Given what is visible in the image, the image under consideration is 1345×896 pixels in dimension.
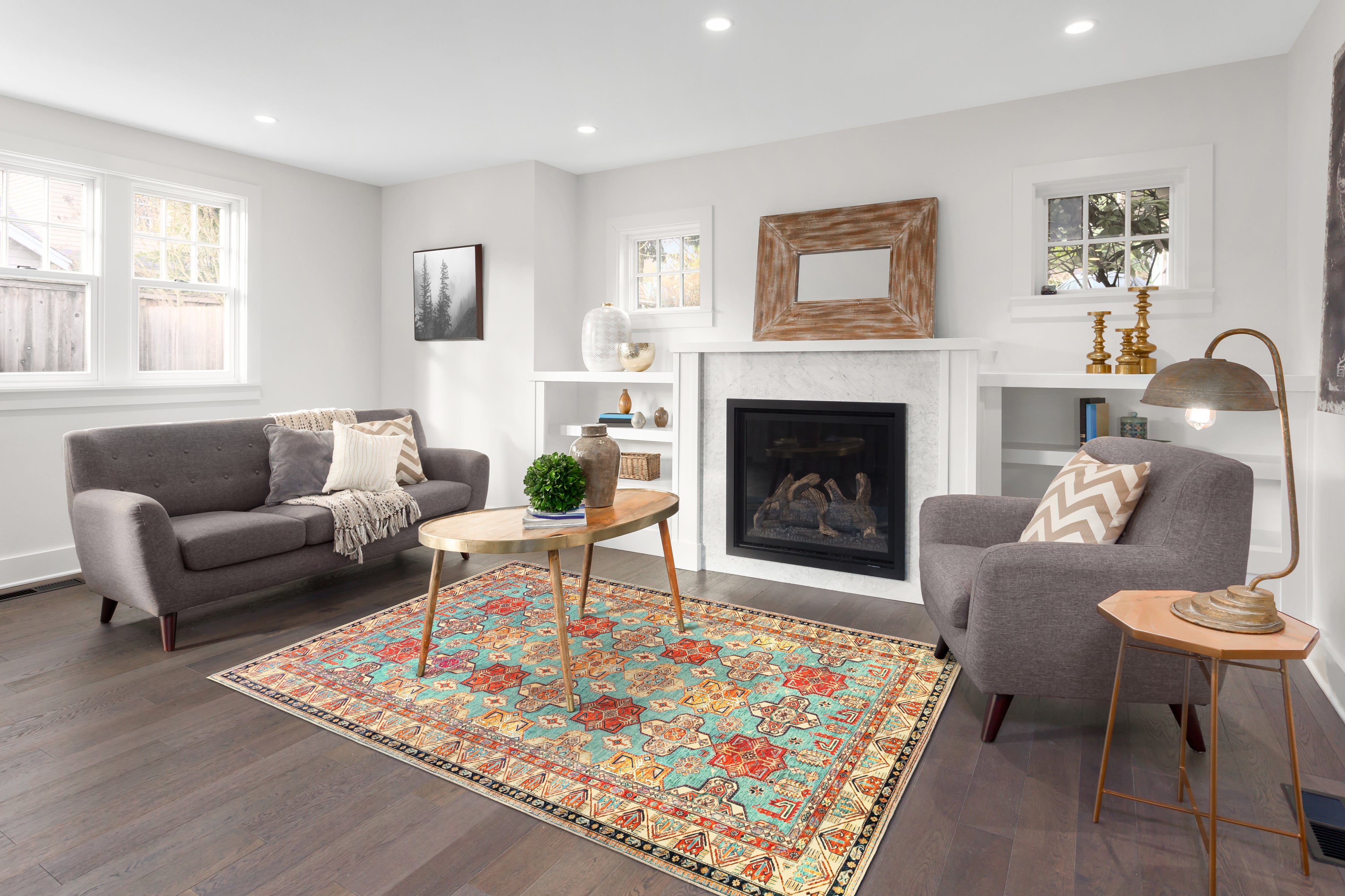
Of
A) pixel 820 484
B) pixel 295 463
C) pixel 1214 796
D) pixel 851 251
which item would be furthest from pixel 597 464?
pixel 851 251

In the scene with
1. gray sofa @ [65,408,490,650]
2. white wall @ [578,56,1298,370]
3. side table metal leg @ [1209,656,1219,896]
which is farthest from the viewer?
white wall @ [578,56,1298,370]

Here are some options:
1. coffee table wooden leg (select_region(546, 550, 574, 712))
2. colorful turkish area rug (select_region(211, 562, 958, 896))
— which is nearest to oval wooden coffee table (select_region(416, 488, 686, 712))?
coffee table wooden leg (select_region(546, 550, 574, 712))

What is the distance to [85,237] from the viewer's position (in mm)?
4227

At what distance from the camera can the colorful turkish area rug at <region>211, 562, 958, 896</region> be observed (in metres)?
1.75

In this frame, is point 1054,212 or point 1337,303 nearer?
point 1337,303

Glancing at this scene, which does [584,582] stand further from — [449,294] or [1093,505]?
[449,294]

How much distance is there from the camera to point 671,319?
4.97 meters

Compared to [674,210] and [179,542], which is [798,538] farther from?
[179,542]

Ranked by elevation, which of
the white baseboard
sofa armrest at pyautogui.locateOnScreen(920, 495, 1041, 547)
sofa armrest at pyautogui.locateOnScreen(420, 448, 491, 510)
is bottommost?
the white baseboard

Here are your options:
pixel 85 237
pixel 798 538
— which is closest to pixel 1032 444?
pixel 798 538

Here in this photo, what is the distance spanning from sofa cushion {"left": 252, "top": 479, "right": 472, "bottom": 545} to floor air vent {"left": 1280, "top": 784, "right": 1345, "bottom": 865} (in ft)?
11.6

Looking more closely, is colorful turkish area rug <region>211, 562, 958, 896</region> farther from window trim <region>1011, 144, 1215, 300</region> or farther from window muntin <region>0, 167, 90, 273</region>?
window muntin <region>0, 167, 90, 273</region>

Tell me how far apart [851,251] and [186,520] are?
3627 millimetres

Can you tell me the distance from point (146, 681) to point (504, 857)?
5.71 ft
